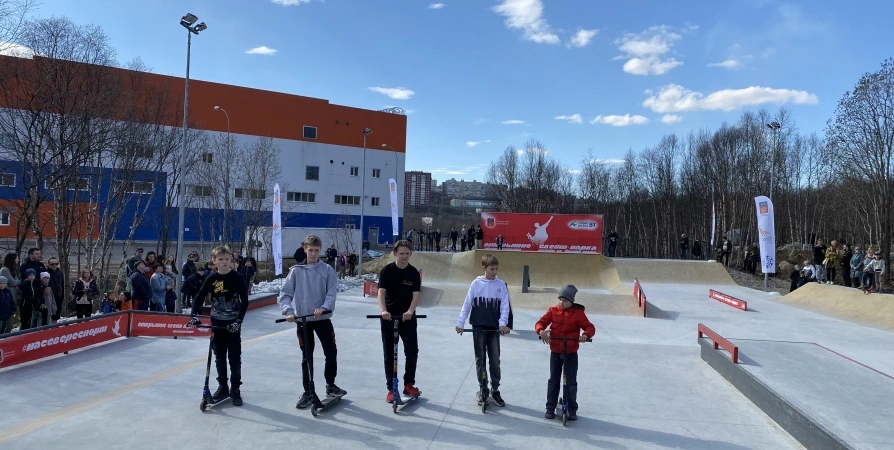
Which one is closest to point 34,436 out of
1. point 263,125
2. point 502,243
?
point 502,243

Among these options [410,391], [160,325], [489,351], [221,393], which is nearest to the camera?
[221,393]

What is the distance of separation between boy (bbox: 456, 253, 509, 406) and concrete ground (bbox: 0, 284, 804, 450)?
412mm

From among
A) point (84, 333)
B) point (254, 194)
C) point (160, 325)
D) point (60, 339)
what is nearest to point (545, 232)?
point (254, 194)

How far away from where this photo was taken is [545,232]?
81.0ft

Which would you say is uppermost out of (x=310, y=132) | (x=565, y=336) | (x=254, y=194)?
(x=310, y=132)

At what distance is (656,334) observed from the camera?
11195mm

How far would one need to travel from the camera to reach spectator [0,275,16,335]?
757 cm

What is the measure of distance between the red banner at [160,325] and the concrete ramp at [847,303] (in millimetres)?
16109

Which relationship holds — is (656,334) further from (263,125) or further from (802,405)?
(263,125)

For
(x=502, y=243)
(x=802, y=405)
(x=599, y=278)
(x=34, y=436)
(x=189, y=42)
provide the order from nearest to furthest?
(x=34, y=436)
(x=802, y=405)
(x=189, y=42)
(x=599, y=278)
(x=502, y=243)

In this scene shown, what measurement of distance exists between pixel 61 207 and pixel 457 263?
15030 millimetres

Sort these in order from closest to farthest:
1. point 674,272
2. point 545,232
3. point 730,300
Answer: point 730,300, point 674,272, point 545,232

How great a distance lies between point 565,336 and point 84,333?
6960 mm

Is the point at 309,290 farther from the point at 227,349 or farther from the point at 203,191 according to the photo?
the point at 203,191
